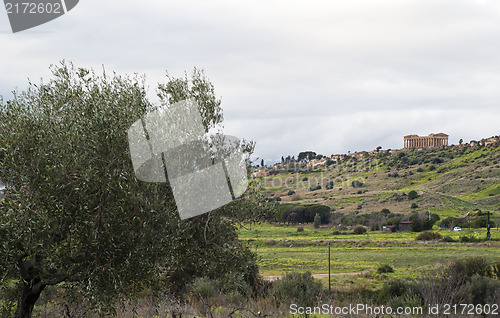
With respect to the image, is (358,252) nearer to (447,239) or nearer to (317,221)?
(447,239)

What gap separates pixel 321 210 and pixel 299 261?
242 ft

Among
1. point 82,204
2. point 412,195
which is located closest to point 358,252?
point 412,195

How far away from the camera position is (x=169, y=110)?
14289mm

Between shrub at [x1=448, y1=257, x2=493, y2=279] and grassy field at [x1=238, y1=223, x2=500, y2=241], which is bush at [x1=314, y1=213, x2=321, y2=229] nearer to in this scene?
grassy field at [x1=238, y1=223, x2=500, y2=241]

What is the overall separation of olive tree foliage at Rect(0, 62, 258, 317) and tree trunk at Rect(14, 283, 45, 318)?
0.34 m

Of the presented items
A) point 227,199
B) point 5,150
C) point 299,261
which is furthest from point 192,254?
point 299,261

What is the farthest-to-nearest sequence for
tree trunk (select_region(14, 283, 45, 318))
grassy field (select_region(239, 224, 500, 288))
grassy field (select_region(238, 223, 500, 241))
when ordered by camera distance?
grassy field (select_region(238, 223, 500, 241)) < grassy field (select_region(239, 224, 500, 288)) < tree trunk (select_region(14, 283, 45, 318))

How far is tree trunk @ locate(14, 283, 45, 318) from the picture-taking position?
1349 cm

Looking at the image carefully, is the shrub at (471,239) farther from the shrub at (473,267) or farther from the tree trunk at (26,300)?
the tree trunk at (26,300)

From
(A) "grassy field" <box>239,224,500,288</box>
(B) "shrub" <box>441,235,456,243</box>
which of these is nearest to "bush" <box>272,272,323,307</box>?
(A) "grassy field" <box>239,224,500,288</box>

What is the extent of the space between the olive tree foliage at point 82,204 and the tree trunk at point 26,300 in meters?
0.34

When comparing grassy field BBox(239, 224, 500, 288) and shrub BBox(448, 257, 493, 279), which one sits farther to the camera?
grassy field BBox(239, 224, 500, 288)

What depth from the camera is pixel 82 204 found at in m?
11.7

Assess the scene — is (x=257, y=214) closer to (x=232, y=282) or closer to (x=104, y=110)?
(x=232, y=282)
